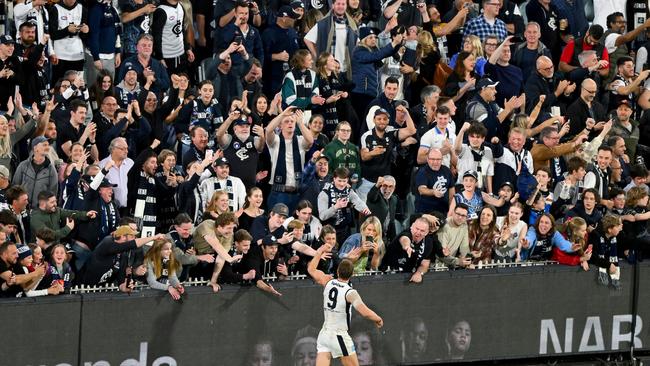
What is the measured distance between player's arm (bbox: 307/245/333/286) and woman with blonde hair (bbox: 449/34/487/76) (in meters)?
5.84

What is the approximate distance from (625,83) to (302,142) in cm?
616

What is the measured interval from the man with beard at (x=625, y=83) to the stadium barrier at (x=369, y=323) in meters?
4.53

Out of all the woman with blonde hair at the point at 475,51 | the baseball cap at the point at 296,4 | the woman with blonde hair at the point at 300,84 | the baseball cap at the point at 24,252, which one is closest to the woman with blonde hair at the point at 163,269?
the baseball cap at the point at 24,252

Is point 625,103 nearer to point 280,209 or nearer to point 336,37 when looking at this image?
point 336,37

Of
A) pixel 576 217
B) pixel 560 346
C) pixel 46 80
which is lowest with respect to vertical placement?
pixel 560 346

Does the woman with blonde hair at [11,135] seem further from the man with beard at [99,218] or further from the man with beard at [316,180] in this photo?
the man with beard at [316,180]

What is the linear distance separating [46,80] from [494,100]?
632 cm

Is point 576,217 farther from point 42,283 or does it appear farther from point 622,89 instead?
point 42,283

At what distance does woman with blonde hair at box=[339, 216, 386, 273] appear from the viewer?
2069 centimetres

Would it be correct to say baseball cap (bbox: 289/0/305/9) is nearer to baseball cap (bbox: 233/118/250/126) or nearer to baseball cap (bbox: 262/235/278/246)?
baseball cap (bbox: 233/118/250/126)

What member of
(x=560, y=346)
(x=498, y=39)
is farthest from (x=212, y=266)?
(x=498, y=39)

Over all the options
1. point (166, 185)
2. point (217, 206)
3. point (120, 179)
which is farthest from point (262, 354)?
point (120, 179)

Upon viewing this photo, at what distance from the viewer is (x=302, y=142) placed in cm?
2262

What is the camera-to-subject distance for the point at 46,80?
22.9 m
